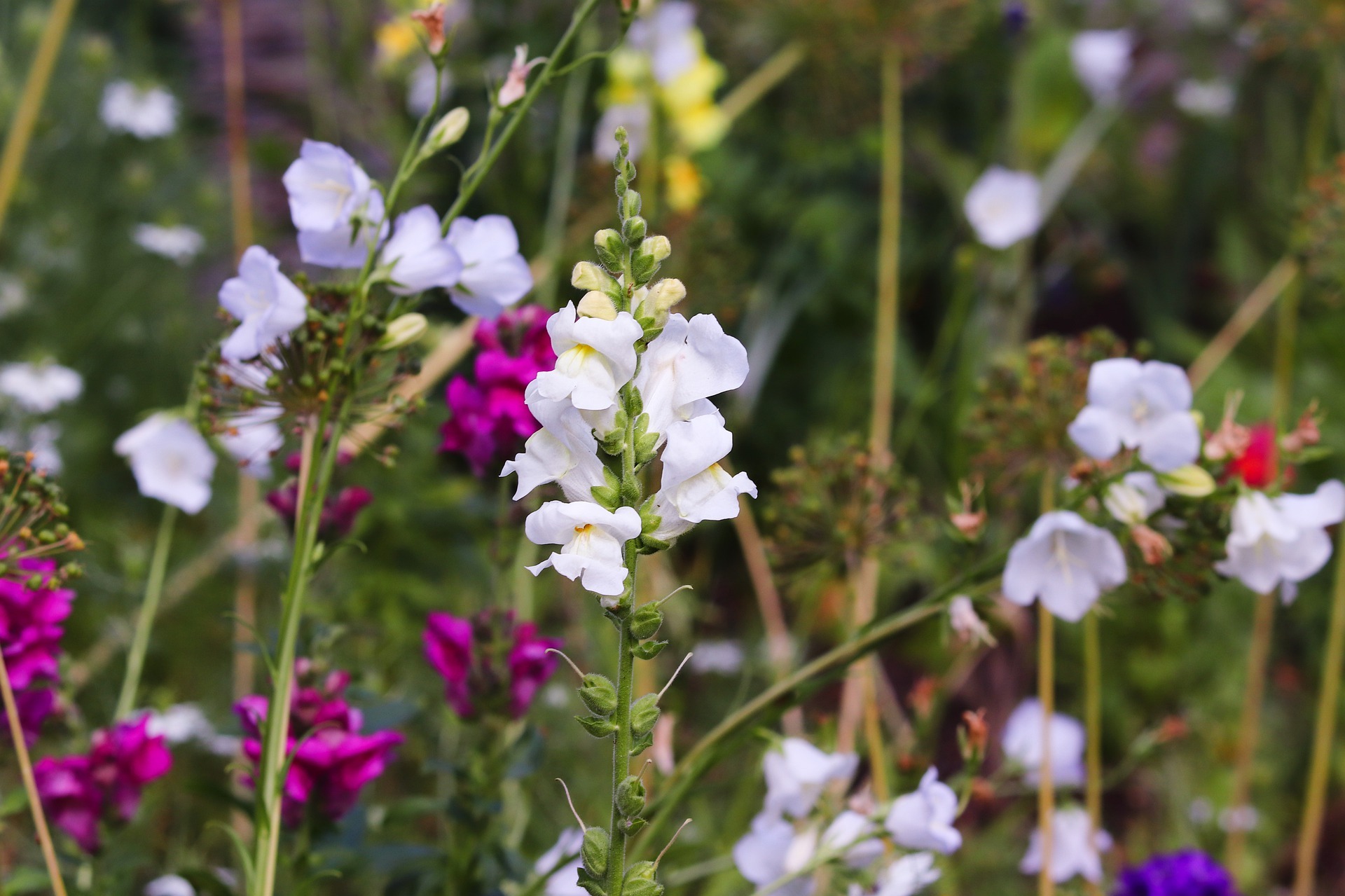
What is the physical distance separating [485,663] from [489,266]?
14.0 inches

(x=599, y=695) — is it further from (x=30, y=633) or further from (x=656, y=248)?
(x=30, y=633)

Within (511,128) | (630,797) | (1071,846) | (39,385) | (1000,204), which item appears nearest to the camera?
(630,797)

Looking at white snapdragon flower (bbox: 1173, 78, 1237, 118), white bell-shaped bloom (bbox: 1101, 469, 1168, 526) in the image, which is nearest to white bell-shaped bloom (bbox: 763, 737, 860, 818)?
white bell-shaped bloom (bbox: 1101, 469, 1168, 526)

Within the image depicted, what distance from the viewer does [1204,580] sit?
942 millimetres

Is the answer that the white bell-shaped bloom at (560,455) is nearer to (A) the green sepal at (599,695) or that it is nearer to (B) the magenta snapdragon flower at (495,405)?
(A) the green sepal at (599,695)

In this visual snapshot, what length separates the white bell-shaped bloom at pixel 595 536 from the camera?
629 millimetres

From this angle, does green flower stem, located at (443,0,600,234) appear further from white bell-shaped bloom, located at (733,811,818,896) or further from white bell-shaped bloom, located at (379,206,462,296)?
white bell-shaped bloom, located at (733,811,818,896)

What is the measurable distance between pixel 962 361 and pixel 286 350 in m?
1.39

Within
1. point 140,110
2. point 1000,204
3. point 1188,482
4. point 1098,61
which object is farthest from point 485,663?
point 1098,61

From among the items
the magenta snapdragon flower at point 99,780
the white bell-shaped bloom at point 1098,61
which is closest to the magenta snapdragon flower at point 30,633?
the magenta snapdragon flower at point 99,780

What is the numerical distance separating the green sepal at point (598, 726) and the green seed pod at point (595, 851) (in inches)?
Answer: 2.6

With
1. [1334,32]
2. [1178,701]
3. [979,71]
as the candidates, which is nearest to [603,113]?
[979,71]

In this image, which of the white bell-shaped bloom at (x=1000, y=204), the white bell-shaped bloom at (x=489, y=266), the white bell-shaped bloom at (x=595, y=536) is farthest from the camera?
the white bell-shaped bloom at (x=1000, y=204)

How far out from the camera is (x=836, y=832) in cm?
94
